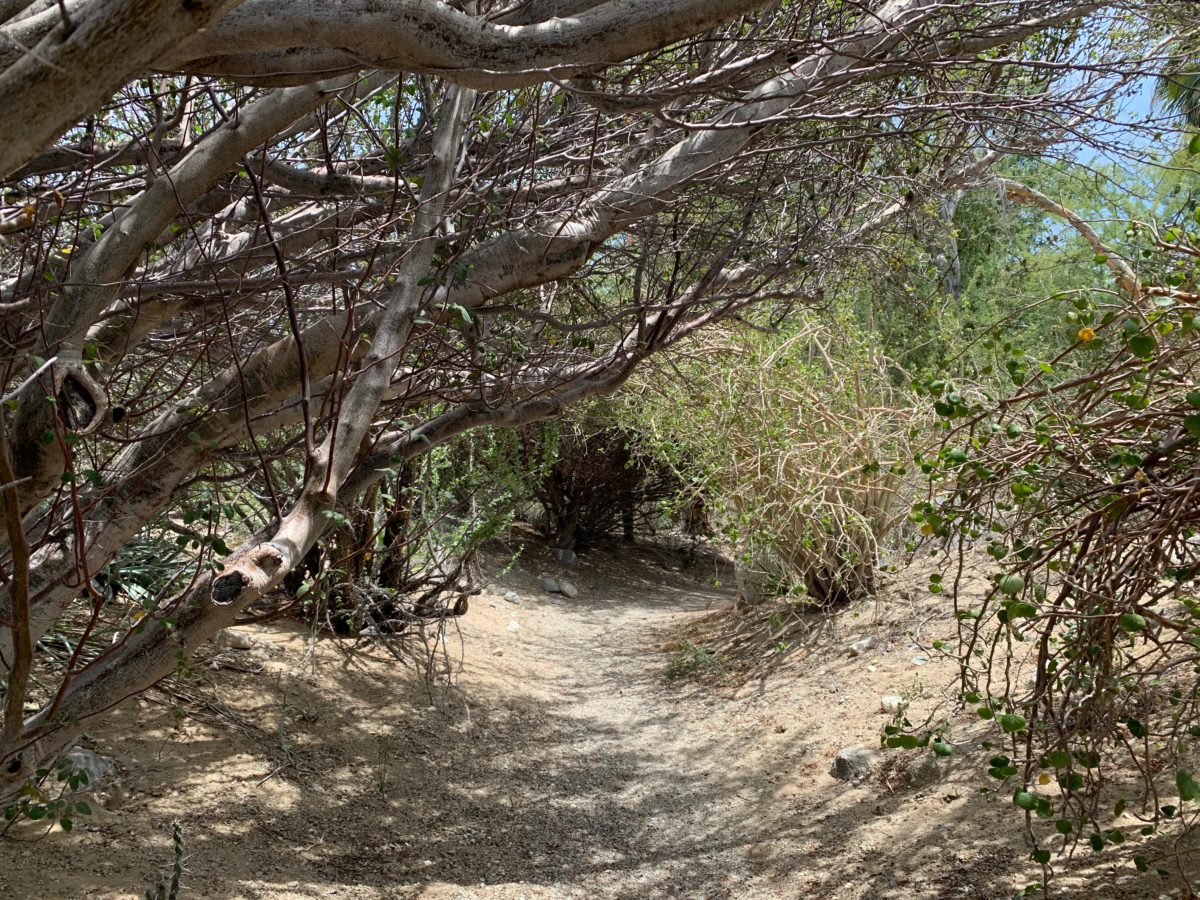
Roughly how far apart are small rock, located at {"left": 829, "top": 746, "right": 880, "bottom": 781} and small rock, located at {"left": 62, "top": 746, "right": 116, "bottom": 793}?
3373 mm

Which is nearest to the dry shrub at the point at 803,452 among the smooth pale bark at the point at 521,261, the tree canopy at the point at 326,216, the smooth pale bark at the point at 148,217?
the tree canopy at the point at 326,216

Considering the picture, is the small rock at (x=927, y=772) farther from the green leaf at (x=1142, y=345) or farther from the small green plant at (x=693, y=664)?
the small green plant at (x=693, y=664)

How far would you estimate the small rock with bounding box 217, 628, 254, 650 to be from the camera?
18.4ft

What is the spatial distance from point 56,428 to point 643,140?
2.52 m

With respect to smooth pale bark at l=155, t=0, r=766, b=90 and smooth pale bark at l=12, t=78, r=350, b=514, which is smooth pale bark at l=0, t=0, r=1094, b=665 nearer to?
smooth pale bark at l=12, t=78, r=350, b=514

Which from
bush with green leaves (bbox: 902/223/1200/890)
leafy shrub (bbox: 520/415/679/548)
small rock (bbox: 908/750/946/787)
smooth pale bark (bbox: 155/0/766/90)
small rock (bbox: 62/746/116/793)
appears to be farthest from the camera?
leafy shrub (bbox: 520/415/679/548)

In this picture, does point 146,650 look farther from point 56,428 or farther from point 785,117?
point 785,117

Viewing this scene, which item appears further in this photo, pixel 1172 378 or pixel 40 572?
pixel 40 572

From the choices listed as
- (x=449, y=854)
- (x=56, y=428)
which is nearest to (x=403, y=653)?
(x=449, y=854)

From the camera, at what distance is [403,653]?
6.64 meters

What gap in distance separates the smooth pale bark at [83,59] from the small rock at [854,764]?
4.46 m

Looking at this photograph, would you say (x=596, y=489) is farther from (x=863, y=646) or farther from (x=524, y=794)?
(x=524, y=794)

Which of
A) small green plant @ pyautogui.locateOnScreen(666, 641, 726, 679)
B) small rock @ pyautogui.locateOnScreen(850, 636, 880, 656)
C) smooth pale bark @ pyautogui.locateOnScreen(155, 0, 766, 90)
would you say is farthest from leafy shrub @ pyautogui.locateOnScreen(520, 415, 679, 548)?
smooth pale bark @ pyautogui.locateOnScreen(155, 0, 766, 90)

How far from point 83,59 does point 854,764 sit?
4536 mm
